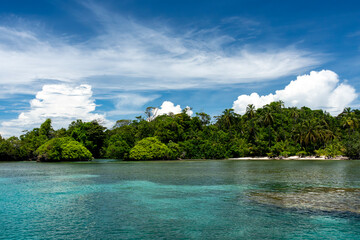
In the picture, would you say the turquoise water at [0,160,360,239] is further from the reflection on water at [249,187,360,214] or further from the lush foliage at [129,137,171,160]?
the lush foliage at [129,137,171,160]

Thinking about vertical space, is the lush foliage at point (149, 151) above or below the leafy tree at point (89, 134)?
below

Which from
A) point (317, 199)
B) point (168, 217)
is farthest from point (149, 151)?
point (168, 217)

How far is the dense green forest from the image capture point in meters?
85.8

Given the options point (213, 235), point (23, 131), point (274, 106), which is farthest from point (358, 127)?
point (23, 131)

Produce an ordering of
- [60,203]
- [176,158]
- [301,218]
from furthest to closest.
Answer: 1. [176,158]
2. [60,203]
3. [301,218]

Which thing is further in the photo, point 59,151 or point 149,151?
point 149,151

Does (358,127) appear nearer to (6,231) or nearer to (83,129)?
(83,129)

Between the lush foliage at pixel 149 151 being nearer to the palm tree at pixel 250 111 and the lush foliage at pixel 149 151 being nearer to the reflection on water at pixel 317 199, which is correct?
the palm tree at pixel 250 111

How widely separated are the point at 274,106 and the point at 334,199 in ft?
319

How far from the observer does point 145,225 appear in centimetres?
1381

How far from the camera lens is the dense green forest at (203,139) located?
282 feet

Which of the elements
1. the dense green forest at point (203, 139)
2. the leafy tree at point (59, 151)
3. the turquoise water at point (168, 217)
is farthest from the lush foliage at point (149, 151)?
the turquoise water at point (168, 217)

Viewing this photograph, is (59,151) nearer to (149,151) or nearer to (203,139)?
(149,151)

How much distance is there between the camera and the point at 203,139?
4109 inches
